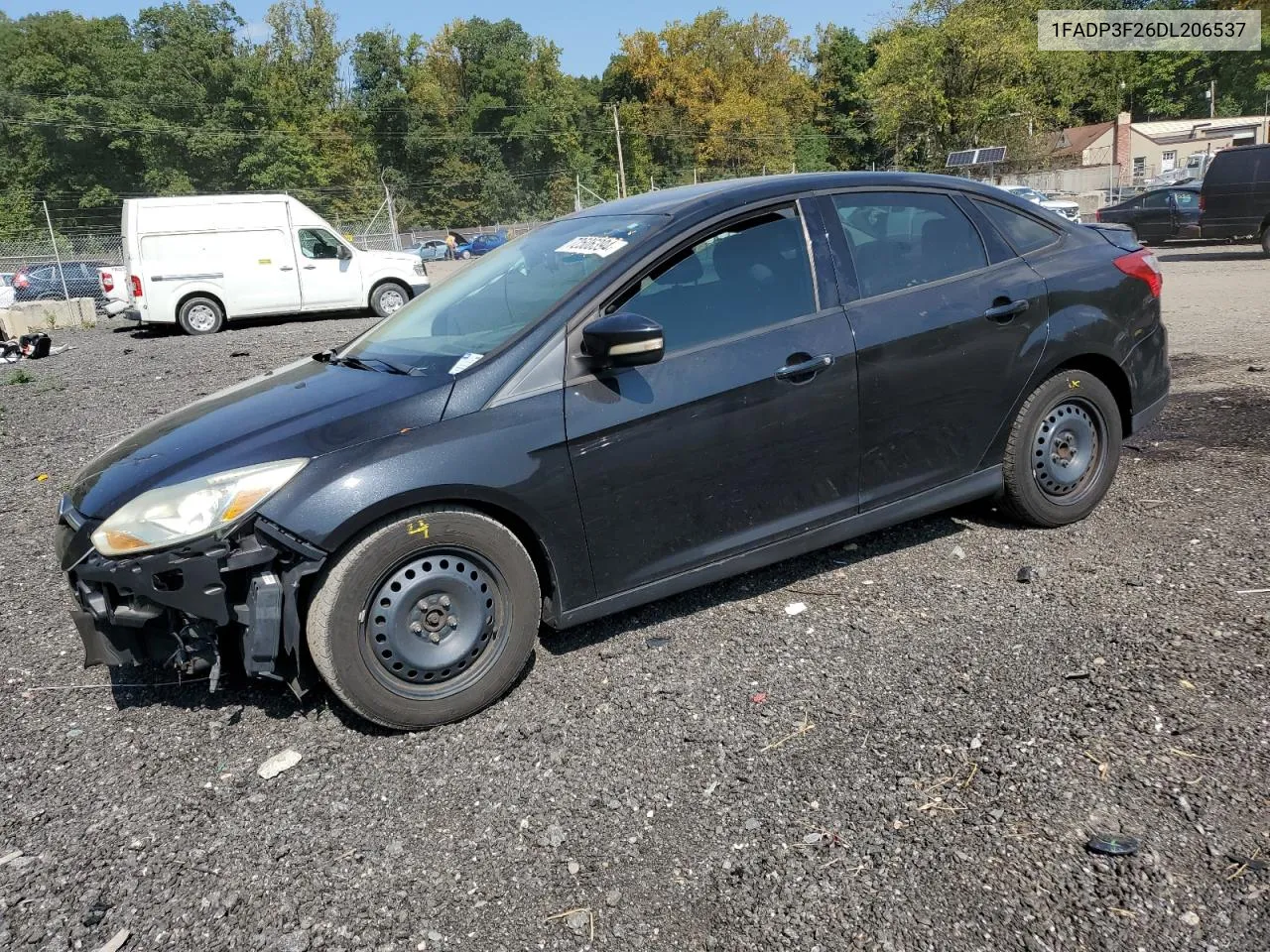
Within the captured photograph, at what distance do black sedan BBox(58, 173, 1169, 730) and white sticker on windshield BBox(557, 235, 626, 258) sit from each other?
0.02 m

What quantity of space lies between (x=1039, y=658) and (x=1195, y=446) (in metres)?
3.16

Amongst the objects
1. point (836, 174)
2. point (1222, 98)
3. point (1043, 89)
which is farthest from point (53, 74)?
point (1222, 98)

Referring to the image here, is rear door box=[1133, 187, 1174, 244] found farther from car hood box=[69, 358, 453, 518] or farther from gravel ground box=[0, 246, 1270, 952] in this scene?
car hood box=[69, 358, 453, 518]

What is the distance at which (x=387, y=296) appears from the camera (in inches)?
718

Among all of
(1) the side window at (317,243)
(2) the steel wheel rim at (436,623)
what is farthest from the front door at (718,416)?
(1) the side window at (317,243)

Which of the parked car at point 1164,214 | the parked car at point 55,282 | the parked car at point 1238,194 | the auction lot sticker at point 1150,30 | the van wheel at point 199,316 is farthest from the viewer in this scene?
the auction lot sticker at point 1150,30

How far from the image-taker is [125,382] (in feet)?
36.8

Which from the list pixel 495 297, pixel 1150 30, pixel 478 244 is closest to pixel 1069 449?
A: pixel 495 297

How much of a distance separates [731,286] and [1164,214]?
23.1 m

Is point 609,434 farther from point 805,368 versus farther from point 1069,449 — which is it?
point 1069,449

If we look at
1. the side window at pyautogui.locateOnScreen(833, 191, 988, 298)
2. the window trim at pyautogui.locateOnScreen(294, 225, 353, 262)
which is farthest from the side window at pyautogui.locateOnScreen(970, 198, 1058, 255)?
the window trim at pyautogui.locateOnScreen(294, 225, 353, 262)

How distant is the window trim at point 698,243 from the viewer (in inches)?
138

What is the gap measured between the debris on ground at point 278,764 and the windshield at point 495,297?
1.39m

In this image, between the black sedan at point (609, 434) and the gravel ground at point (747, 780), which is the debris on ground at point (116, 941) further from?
the black sedan at point (609, 434)
